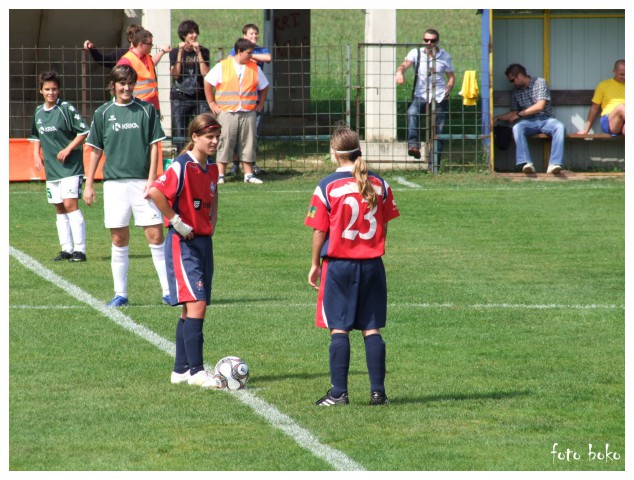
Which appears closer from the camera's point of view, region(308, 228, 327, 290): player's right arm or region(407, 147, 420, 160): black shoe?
region(308, 228, 327, 290): player's right arm

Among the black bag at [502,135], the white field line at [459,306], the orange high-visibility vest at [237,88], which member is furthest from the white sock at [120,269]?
the black bag at [502,135]

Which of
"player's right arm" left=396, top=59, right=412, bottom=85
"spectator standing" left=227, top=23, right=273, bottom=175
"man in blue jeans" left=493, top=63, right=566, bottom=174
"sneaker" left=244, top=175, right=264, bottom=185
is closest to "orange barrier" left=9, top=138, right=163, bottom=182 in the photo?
"spectator standing" left=227, top=23, right=273, bottom=175

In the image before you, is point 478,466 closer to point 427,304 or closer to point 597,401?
point 597,401

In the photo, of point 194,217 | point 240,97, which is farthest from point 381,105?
point 194,217

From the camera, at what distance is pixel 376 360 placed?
7.73 meters

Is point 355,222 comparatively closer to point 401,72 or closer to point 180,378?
point 180,378

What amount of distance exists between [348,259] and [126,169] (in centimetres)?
396

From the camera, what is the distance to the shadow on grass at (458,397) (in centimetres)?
796

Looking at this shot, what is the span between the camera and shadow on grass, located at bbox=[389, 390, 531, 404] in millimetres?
7958

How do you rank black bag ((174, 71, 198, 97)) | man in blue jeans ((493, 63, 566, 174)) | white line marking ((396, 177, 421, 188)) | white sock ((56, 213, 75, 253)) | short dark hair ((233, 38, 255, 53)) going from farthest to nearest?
black bag ((174, 71, 198, 97)) → man in blue jeans ((493, 63, 566, 174)) → white line marking ((396, 177, 421, 188)) → short dark hair ((233, 38, 255, 53)) → white sock ((56, 213, 75, 253))

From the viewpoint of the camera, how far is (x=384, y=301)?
7863mm

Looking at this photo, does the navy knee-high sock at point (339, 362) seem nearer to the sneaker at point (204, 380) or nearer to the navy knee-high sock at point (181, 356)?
the sneaker at point (204, 380)

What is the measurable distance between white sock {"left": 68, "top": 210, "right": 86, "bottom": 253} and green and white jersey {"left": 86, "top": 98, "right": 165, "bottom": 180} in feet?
8.80

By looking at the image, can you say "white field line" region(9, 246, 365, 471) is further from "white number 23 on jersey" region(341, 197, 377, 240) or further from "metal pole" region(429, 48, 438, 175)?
"metal pole" region(429, 48, 438, 175)
